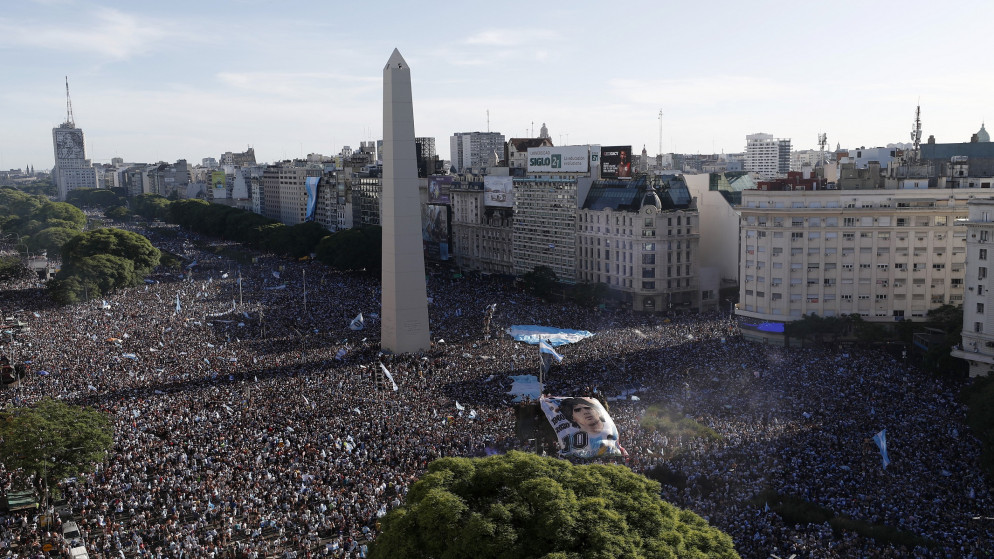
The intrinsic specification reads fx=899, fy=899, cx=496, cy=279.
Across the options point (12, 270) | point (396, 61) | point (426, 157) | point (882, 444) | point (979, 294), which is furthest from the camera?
point (426, 157)

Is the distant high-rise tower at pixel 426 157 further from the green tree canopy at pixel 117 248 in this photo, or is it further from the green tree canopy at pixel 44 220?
the green tree canopy at pixel 44 220

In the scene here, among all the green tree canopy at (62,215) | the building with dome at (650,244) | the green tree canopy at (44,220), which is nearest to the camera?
the building with dome at (650,244)

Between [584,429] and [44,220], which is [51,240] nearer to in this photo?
[44,220]

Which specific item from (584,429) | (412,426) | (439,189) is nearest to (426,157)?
(439,189)

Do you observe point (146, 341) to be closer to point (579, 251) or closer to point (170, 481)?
point (170, 481)

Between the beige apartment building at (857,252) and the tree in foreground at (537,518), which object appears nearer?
the tree in foreground at (537,518)

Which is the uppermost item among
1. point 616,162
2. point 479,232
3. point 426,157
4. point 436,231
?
point 426,157

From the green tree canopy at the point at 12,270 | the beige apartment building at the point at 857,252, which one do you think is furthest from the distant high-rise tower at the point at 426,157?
the beige apartment building at the point at 857,252

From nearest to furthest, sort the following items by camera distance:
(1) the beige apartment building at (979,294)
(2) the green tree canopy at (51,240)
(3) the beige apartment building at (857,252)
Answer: (1) the beige apartment building at (979,294) < (3) the beige apartment building at (857,252) < (2) the green tree canopy at (51,240)
